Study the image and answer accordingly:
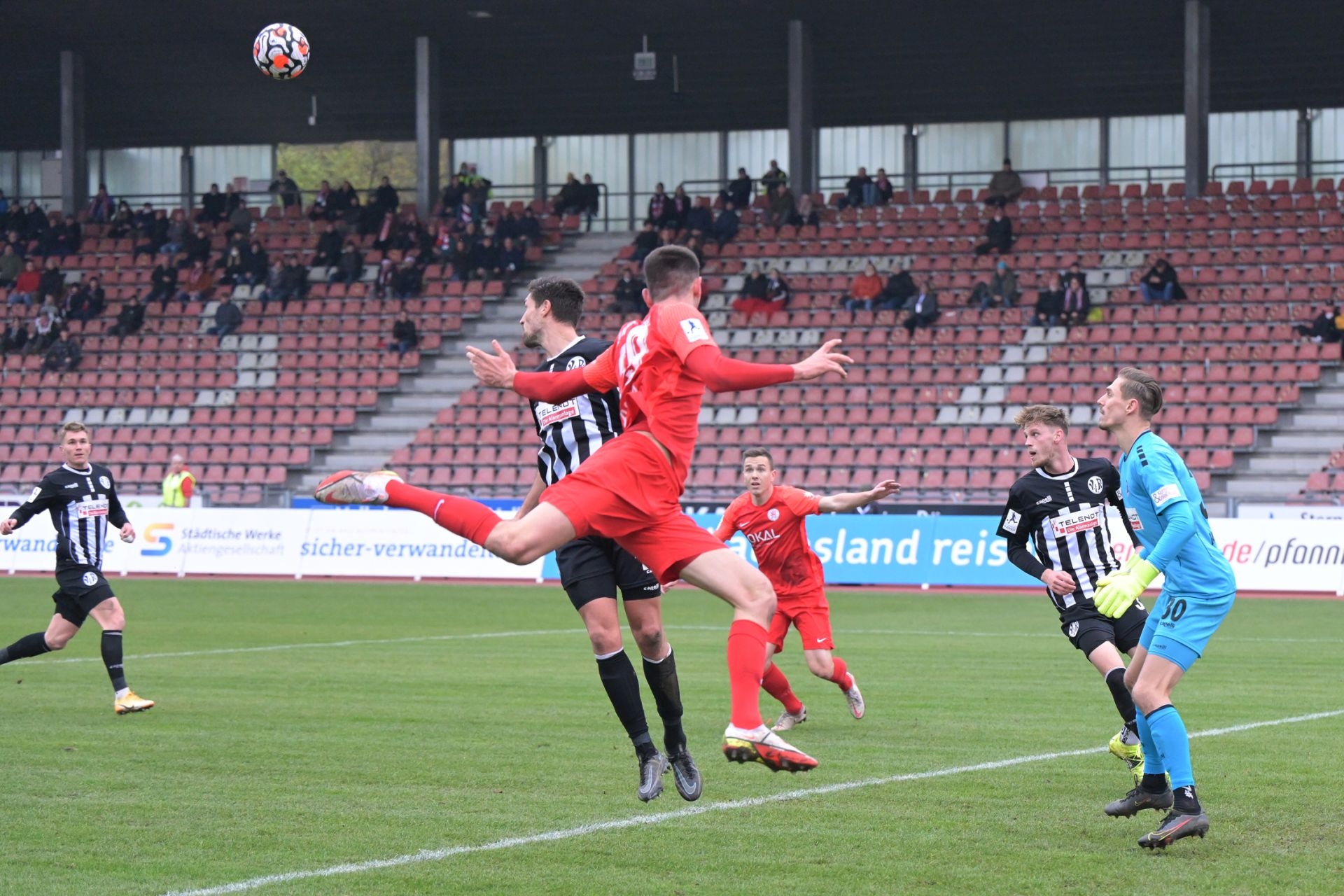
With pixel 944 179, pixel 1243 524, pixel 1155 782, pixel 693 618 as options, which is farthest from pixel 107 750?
pixel 944 179

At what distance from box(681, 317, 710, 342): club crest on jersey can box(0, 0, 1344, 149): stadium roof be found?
91.2 ft

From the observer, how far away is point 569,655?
1670 cm

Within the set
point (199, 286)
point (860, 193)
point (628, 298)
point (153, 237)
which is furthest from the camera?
point (153, 237)

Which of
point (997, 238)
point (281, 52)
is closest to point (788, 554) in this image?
point (281, 52)

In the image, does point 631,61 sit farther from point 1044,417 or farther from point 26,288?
point 1044,417

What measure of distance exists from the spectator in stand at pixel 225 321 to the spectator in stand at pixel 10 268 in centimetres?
555

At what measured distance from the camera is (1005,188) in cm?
3597

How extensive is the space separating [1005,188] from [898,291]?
14.6 ft

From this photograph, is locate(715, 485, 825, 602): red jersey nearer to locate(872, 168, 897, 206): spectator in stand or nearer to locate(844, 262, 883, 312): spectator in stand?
locate(844, 262, 883, 312): spectator in stand

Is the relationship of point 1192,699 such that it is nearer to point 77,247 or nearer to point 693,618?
point 693,618

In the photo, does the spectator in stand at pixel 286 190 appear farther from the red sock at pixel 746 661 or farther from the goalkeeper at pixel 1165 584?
the goalkeeper at pixel 1165 584

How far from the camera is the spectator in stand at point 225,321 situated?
124 feet

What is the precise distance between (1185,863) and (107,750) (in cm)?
650

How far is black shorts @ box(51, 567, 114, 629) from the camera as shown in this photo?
12922mm
